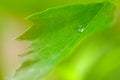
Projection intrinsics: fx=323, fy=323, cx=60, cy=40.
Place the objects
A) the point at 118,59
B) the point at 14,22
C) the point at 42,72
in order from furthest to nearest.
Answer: the point at 14,22
the point at 118,59
the point at 42,72

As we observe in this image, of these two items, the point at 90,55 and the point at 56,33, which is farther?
the point at 90,55

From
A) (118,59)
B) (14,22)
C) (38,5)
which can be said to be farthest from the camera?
(14,22)

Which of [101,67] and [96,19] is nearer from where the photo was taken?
[96,19]

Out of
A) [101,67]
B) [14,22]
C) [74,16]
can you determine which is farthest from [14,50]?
[74,16]

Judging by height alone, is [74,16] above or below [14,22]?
below

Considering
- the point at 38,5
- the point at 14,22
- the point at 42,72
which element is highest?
the point at 14,22

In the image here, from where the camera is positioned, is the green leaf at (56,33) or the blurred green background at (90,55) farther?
the blurred green background at (90,55)

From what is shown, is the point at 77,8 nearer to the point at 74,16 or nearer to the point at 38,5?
the point at 74,16

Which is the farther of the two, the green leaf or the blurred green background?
the blurred green background
